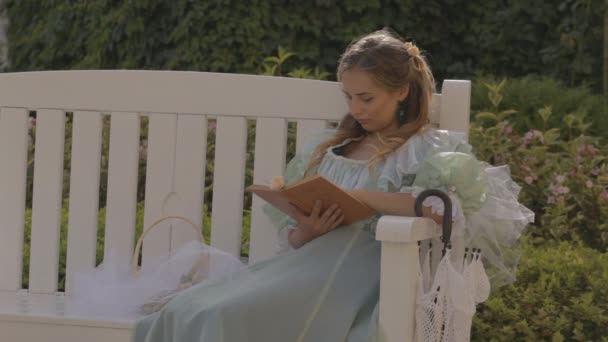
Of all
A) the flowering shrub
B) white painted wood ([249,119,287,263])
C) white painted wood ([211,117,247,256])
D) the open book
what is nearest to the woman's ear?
the open book

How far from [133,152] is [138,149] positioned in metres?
0.02

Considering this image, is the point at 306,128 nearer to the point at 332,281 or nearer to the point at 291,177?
the point at 291,177

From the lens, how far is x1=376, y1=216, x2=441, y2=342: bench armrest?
277 cm

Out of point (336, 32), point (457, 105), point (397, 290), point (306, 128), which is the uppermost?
point (336, 32)

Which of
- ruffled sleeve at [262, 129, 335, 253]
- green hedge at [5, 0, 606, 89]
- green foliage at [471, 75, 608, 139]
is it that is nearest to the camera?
ruffled sleeve at [262, 129, 335, 253]

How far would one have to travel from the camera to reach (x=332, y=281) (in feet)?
9.96

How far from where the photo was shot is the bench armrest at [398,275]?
109 inches

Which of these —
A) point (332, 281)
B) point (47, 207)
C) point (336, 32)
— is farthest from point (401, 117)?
point (336, 32)

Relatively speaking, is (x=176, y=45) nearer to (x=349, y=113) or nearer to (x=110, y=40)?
(x=110, y=40)

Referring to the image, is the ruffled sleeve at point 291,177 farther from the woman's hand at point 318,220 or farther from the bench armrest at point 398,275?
the bench armrest at point 398,275

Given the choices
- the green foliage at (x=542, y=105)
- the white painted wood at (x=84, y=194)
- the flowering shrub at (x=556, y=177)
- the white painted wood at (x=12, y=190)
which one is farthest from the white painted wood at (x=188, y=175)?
the green foliage at (x=542, y=105)

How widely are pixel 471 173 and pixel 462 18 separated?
383 centimetres

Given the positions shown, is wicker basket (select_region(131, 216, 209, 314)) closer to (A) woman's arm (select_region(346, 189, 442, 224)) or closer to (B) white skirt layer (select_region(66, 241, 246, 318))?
(B) white skirt layer (select_region(66, 241, 246, 318))

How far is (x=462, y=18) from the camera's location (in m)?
6.77
